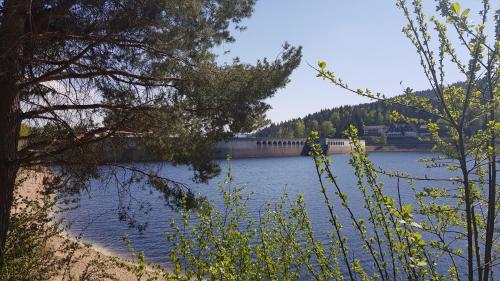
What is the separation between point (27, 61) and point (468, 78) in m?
6.00

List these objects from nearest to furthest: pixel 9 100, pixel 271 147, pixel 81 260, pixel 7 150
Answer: pixel 7 150
pixel 9 100
pixel 81 260
pixel 271 147

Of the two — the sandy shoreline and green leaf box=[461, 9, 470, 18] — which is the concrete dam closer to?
the sandy shoreline

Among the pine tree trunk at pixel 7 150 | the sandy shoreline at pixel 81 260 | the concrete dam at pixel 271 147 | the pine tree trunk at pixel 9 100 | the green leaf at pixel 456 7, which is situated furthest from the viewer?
the concrete dam at pixel 271 147

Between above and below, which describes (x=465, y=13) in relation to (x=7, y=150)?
above

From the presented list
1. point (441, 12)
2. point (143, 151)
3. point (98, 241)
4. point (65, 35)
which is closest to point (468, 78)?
point (441, 12)

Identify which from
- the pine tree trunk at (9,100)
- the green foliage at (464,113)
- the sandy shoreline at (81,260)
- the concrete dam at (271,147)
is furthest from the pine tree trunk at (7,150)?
the concrete dam at (271,147)

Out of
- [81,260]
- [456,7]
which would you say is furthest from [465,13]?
[81,260]

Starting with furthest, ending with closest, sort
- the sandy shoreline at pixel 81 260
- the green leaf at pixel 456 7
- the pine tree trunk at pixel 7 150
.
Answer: the sandy shoreline at pixel 81 260 < the pine tree trunk at pixel 7 150 < the green leaf at pixel 456 7

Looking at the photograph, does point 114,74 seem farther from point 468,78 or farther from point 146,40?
point 468,78

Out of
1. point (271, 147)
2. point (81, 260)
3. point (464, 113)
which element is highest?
point (464, 113)

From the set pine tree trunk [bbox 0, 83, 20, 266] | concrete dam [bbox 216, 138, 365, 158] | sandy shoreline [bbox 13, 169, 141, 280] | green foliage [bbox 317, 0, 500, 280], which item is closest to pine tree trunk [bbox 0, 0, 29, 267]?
pine tree trunk [bbox 0, 83, 20, 266]

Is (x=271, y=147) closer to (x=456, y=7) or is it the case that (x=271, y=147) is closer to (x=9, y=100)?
(x=9, y=100)

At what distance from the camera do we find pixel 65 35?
6926 mm

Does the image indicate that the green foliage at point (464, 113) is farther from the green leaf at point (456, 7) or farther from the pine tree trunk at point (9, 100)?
the pine tree trunk at point (9, 100)
